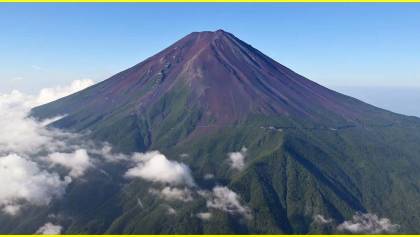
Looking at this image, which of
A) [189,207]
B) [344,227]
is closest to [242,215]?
[189,207]

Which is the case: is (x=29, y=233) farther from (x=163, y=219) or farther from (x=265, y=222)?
(x=265, y=222)

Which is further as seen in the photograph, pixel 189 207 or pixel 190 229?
pixel 189 207

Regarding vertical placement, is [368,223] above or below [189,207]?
below

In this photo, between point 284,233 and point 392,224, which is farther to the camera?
point 392,224

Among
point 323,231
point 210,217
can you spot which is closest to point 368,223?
point 323,231

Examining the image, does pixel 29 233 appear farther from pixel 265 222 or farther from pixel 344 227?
pixel 344 227

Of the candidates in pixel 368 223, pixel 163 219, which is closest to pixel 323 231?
pixel 368 223

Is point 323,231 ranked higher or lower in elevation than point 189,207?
lower

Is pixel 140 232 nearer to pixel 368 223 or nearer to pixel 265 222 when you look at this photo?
pixel 265 222
